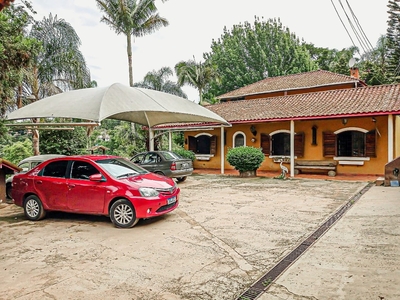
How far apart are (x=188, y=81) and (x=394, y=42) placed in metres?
18.1

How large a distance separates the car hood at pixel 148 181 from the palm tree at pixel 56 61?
12.1m

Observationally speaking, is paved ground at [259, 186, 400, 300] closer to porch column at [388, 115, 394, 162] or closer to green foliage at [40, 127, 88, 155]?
porch column at [388, 115, 394, 162]

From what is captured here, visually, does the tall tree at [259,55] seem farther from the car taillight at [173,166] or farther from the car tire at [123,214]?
the car tire at [123,214]

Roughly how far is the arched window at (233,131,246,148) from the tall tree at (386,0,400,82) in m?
13.4

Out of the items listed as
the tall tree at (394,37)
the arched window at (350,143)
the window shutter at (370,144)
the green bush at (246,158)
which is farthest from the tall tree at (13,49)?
the tall tree at (394,37)

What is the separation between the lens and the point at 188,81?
3027 cm

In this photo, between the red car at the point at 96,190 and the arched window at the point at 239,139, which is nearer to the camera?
the red car at the point at 96,190

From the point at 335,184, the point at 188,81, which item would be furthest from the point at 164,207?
the point at 188,81

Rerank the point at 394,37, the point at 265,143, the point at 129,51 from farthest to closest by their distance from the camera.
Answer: the point at 394,37 < the point at 129,51 < the point at 265,143

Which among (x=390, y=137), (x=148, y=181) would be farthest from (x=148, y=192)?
(x=390, y=137)

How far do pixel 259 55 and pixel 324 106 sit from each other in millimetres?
22654

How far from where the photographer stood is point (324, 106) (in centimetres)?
1514

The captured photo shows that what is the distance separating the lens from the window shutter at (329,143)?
48.6ft

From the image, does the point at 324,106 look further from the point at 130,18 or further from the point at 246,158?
the point at 130,18
